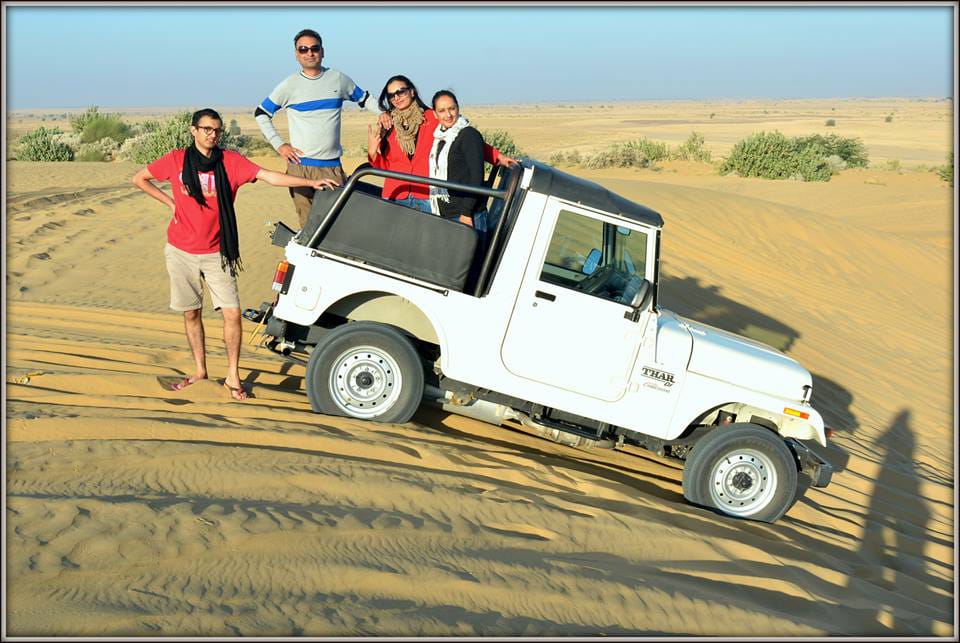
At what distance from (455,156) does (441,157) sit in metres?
0.16

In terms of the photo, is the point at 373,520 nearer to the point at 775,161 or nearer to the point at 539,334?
the point at 539,334

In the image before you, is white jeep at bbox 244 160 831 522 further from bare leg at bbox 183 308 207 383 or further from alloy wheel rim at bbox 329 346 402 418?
bare leg at bbox 183 308 207 383

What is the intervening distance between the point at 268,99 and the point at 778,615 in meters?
5.84

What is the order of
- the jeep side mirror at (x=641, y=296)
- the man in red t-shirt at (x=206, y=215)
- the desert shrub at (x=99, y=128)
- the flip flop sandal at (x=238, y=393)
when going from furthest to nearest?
the desert shrub at (x=99, y=128) < the flip flop sandal at (x=238, y=393) < the man in red t-shirt at (x=206, y=215) < the jeep side mirror at (x=641, y=296)

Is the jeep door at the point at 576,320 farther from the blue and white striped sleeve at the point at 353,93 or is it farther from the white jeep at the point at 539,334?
the blue and white striped sleeve at the point at 353,93

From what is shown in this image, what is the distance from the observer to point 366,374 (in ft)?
21.7

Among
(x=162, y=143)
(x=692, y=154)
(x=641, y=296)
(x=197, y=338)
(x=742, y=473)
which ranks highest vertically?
(x=692, y=154)

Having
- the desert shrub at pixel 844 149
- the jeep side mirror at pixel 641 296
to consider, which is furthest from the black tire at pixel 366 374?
the desert shrub at pixel 844 149

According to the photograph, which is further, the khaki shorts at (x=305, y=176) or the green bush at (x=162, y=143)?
the green bush at (x=162, y=143)

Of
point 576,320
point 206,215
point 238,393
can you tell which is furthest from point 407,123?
point 238,393

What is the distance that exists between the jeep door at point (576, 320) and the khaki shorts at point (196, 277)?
2152mm

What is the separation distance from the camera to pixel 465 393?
6.69 meters

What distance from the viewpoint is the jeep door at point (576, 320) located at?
21.1 ft

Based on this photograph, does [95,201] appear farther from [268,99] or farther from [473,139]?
[473,139]
